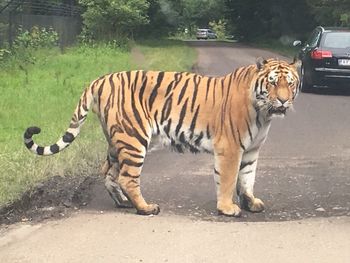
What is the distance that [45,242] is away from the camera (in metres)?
5.83

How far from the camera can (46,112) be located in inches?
488

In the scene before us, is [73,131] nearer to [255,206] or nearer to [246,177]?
[246,177]

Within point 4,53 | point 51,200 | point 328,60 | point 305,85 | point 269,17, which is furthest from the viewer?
point 269,17

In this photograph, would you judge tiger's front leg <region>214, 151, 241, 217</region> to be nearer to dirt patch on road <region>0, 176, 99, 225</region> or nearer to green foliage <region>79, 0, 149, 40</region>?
dirt patch on road <region>0, 176, 99, 225</region>

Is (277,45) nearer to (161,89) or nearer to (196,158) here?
(196,158)

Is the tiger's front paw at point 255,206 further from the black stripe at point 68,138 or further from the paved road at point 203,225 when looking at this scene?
the black stripe at point 68,138

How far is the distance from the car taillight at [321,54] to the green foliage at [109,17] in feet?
60.0

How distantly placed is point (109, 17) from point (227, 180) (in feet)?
96.1

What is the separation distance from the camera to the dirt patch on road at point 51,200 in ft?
22.0

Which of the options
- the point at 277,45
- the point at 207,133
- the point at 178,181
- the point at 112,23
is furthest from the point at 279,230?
the point at 277,45

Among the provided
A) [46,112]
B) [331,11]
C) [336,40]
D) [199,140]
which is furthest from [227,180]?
[331,11]

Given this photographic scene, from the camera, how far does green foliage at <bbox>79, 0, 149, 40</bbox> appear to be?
34.8 m

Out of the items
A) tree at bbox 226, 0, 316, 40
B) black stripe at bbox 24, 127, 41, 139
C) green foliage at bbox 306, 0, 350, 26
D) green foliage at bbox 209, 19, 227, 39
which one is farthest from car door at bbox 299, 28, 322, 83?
green foliage at bbox 209, 19, 227, 39

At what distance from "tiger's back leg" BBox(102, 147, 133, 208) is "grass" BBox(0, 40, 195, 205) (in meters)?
0.87
